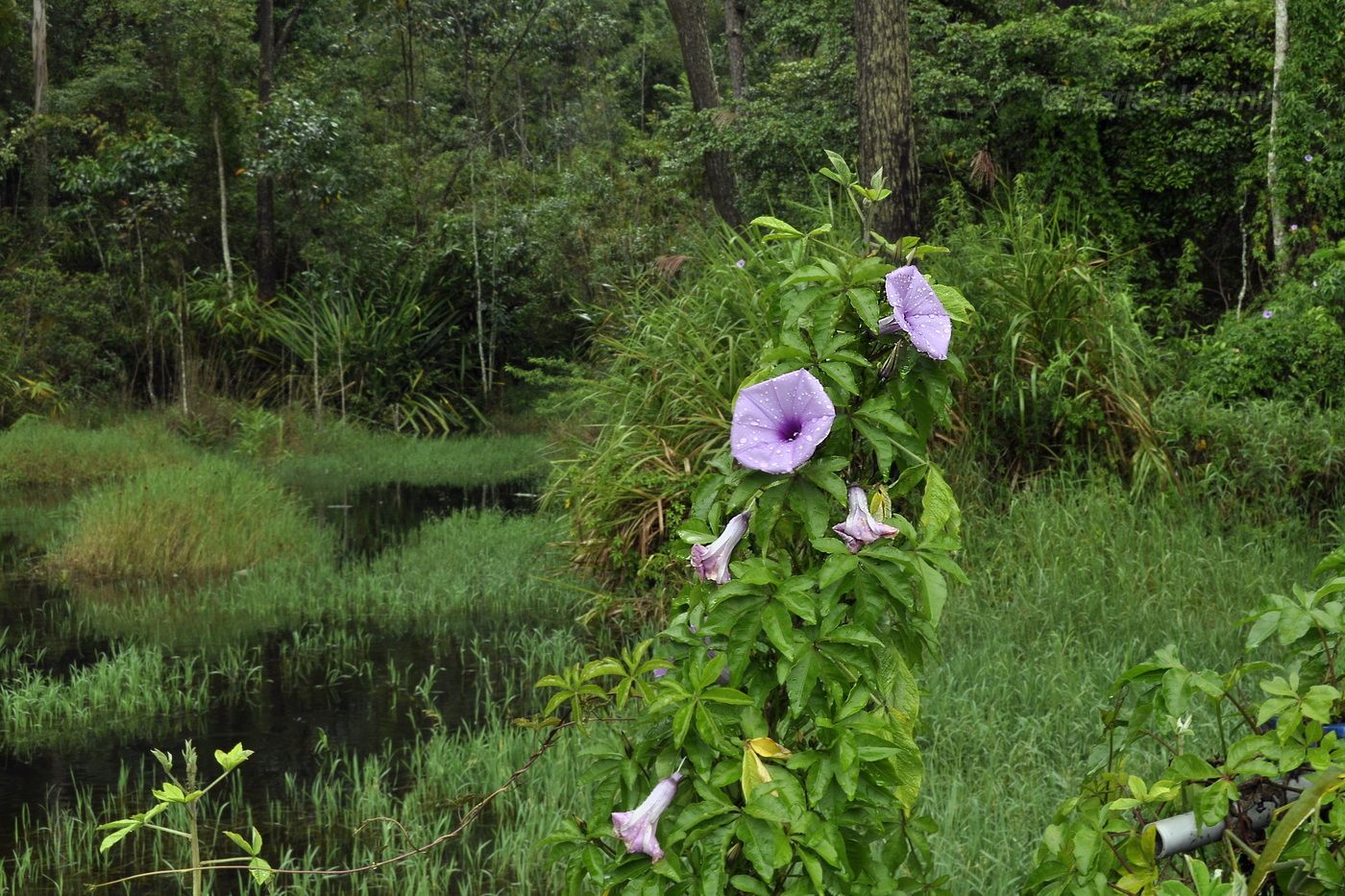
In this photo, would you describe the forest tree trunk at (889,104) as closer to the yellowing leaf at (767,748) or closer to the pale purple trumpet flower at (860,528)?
the pale purple trumpet flower at (860,528)

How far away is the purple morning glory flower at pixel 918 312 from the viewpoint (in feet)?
5.42

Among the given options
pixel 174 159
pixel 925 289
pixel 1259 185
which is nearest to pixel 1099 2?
pixel 1259 185

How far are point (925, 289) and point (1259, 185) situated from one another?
853 centimetres

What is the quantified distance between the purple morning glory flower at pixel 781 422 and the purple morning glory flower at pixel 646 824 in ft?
1.39

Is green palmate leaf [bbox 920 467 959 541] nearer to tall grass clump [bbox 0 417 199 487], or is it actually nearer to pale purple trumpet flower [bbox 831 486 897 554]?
pale purple trumpet flower [bbox 831 486 897 554]

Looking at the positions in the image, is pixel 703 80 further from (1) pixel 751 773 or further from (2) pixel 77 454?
(1) pixel 751 773

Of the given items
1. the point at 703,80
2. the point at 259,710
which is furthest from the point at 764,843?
the point at 703,80

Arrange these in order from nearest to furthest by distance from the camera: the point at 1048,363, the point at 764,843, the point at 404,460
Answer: the point at 764,843, the point at 1048,363, the point at 404,460

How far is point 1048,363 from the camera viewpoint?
6699mm

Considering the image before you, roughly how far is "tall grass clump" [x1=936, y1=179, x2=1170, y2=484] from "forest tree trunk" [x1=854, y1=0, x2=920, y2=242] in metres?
0.65

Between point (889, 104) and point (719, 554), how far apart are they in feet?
20.5

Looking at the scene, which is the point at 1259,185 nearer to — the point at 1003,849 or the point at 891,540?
Result: the point at 1003,849

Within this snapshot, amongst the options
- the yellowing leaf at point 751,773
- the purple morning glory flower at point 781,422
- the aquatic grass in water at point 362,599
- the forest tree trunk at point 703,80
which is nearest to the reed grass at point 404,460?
the forest tree trunk at point 703,80

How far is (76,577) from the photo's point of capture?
8.03m
